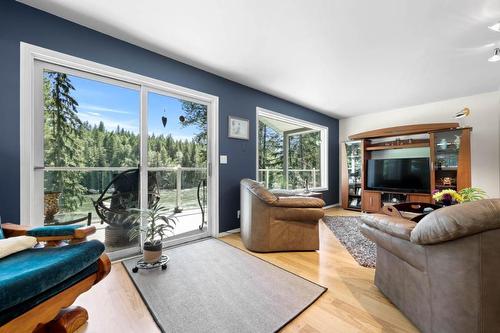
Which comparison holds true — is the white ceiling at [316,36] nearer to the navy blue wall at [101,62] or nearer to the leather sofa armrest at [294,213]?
the navy blue wall at [101,62]

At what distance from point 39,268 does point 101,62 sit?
205cm

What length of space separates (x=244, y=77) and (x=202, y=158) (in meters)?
1.42

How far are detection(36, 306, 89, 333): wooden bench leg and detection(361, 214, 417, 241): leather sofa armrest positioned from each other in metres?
2.06

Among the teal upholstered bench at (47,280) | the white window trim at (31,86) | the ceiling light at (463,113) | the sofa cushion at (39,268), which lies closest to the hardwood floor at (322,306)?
the teal upholstered bench at (47,280)

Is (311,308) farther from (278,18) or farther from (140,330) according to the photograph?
(278,18)

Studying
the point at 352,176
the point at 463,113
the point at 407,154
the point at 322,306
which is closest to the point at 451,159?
the point at 407,154

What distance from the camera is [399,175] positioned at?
14.4 feet

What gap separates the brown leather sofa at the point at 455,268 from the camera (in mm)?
960

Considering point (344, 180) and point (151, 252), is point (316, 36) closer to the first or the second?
point (151, 252)

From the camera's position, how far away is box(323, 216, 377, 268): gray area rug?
91.3 inches

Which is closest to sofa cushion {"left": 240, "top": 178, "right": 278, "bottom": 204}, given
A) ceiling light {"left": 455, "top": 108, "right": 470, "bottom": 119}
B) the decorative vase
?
the decorative vase

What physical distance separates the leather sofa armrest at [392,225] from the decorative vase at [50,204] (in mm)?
2863

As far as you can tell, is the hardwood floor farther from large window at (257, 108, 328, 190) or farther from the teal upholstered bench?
large window at (257, 108, 328, 190)

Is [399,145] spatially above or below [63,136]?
above
